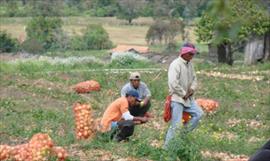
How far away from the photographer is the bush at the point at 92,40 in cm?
5897

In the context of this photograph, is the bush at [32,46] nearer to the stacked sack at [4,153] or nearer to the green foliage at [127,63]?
the green foliage at [127,63]

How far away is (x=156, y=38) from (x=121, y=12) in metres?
10.7

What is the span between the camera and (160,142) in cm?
1173

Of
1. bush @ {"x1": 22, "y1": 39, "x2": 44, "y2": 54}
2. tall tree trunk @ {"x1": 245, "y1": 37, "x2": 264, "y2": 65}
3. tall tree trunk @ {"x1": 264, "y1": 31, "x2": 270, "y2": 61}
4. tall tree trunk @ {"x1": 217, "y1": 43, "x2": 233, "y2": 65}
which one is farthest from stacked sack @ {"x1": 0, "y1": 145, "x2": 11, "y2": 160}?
bush @ {"x1": 22, "y1": 39, "x2": 44, "y2": 54}

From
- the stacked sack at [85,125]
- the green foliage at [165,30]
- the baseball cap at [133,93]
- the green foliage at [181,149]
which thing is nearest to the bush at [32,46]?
the green foliage at [165,30]

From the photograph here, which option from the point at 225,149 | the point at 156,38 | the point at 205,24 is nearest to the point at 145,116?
the point at 225,149

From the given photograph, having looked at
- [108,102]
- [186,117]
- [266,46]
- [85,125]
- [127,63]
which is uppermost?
[186,117]

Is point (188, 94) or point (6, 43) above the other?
point (188, 94)

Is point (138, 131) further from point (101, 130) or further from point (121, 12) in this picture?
point (121, 12)

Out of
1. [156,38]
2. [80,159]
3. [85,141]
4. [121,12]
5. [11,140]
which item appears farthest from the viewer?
[121,12]

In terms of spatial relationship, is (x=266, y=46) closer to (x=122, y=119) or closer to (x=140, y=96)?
(x=140, y=96)

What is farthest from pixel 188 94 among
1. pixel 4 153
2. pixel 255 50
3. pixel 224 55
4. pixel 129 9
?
pixel 129 9

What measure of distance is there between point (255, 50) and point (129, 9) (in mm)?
36194

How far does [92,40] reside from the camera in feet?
196
